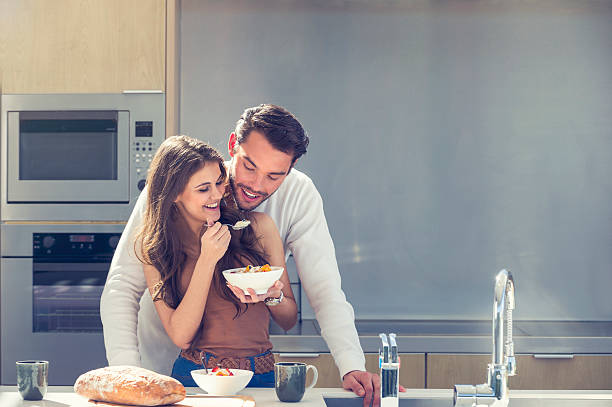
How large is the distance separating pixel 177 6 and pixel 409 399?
1.96m

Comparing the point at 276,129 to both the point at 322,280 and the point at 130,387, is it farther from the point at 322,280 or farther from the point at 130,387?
the point at 130,387

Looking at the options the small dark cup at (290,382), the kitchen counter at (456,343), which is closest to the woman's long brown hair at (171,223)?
the small dark cup at (290,382)

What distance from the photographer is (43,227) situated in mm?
2838

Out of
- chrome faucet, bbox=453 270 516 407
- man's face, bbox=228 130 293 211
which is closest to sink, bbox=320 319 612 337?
man's face, bbox=228 130 293 211

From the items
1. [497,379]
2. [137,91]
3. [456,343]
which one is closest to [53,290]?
[137,91]

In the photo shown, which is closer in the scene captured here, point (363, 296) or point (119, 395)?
point (119, 395)

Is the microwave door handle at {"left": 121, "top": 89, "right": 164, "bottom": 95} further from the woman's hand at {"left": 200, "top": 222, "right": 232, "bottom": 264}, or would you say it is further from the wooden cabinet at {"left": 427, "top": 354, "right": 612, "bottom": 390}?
the wooden cabinet at {"left": 427, "top": 354, "right": 612, "bottom": 390}

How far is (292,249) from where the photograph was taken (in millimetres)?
2145

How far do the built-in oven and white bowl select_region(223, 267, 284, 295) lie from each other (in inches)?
50.7

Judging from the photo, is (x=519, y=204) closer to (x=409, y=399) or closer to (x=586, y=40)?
(x=586, y=40)

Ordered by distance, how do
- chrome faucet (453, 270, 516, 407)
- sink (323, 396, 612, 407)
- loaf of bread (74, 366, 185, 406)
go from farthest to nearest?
sink (323, 396, 612, 407) < chrome faucet (453, 270, 516, 407) < loaf of bread (74, 366, 185, 406)

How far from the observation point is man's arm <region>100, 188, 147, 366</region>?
5.90ft

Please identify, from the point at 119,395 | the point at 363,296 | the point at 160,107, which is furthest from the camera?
the point at 363,296

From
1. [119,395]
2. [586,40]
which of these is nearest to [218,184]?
[119,395]
